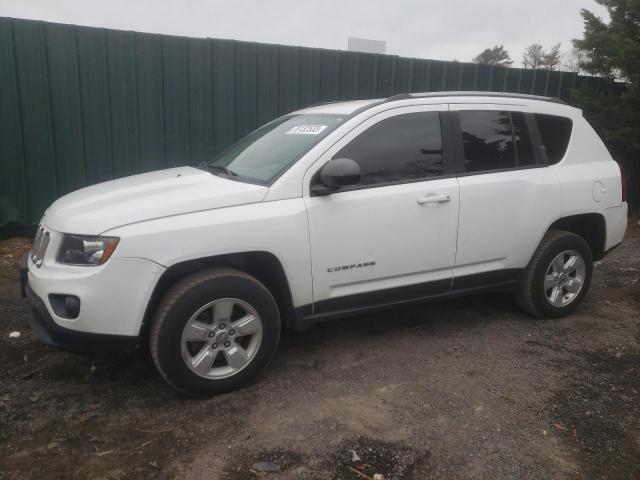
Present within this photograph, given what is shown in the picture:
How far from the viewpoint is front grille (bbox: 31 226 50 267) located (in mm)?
2994

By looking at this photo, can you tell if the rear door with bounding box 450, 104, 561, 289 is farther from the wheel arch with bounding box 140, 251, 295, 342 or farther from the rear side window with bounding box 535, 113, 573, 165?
the wheel arch with bounding box 140, 251, 295, 342

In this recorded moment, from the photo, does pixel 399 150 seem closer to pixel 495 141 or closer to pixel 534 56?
pixel 495 141

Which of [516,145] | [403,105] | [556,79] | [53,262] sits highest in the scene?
[556,79]

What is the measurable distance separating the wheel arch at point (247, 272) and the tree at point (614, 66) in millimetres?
6634

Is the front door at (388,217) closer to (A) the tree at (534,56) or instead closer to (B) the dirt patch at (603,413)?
(B) the dirt patch at (603,413)

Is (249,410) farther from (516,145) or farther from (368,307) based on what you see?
(516,145)

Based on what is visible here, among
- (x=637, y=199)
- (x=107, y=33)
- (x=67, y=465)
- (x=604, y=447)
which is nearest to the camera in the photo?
(x=67, y=465)

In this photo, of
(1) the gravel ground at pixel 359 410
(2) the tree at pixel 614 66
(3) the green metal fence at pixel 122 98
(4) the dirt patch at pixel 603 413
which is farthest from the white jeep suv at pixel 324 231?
(2) the tree at pixel 614 66

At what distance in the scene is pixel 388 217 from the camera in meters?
3.35

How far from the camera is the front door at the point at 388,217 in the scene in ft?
10.5

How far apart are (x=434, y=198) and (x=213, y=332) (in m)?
1.74

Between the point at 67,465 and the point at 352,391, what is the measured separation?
5.20 feet

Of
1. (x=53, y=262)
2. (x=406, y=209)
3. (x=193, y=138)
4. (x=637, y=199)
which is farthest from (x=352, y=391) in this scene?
(x=637, y=199)

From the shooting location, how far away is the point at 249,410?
2.91m
